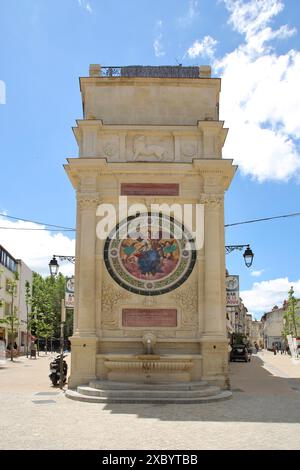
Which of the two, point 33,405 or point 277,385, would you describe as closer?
point 33,405

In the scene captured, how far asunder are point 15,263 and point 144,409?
51127 mm

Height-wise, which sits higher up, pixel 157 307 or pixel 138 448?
pixel 157 307

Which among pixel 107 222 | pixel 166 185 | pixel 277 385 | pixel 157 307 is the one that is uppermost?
pixel 166 185

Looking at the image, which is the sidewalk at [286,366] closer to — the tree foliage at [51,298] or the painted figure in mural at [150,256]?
the painted figure in mural at [150,256]

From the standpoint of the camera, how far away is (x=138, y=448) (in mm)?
8570

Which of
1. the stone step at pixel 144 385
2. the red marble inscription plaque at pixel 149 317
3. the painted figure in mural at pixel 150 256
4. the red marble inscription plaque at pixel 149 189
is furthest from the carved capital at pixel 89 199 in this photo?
the stone step at pixel 144 385

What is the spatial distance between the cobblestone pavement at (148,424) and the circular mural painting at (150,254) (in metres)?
4.11

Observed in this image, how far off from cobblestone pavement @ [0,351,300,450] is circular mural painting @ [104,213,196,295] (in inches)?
162

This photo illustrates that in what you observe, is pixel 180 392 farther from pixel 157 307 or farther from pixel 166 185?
pixel 166 185

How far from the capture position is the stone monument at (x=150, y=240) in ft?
54.8

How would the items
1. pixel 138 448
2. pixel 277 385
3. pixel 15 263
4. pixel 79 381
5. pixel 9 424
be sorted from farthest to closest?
1. pixel 15 263
2. pixel 277 385
3. pixel 79 381
4. pixel 9 424
5. pixel 138 448

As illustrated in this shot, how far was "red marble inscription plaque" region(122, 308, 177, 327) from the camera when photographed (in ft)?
56.6
